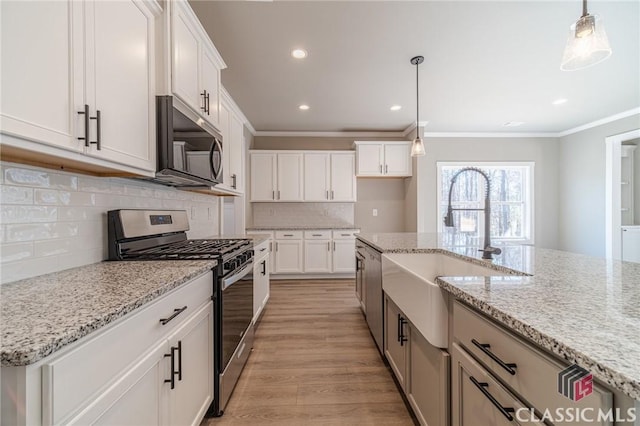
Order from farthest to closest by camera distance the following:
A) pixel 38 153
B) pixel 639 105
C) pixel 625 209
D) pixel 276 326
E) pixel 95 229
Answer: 1. pixel 625 209
2. pixel 639 105
3. pixel 276 326
4. pixel 95 229
5. pixel 38 153

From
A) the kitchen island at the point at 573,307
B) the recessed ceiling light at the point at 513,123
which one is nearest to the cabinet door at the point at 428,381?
the kitchen island at the point at 573,307

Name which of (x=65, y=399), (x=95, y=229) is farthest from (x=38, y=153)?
(x=65, y=399)

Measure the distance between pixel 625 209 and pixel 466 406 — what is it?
18.6 ft

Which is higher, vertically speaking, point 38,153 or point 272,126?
point 272,126

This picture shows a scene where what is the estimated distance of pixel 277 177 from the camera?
15.7 ft

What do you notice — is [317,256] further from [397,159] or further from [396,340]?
[396,340]

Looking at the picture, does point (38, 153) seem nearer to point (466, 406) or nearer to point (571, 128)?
point (466, 406)

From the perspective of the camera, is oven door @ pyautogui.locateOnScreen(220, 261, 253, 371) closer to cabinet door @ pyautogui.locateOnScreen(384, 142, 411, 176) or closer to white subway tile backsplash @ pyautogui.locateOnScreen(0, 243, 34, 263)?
white subway tile backsplash @ pyautogui.locateOnScreen(0, 243, 34, 263)

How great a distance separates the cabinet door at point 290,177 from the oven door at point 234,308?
2.77m

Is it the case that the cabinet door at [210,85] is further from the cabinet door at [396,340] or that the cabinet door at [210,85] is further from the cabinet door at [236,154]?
the cabinet door at [396,340]

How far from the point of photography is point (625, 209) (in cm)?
447

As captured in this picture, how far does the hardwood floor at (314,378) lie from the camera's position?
1570 mm

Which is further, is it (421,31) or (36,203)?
(421,31)

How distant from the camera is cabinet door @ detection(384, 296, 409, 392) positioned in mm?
1562
